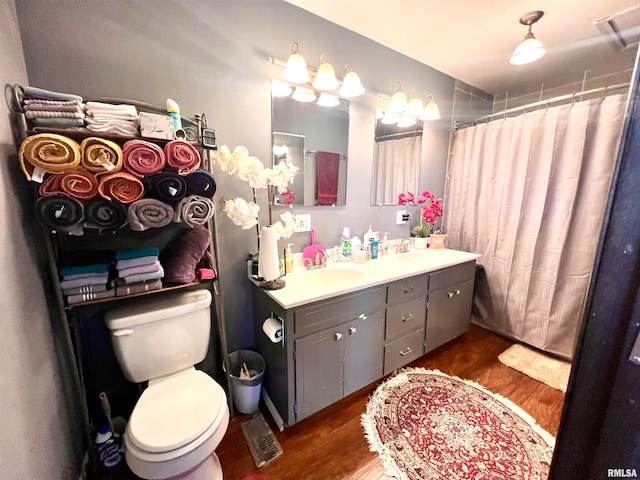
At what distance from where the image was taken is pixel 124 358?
3.68 ft

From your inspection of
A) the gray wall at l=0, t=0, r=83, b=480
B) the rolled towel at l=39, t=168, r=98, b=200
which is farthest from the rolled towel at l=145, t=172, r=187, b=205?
the gray wall at l=0, t=0, r=83, b=480

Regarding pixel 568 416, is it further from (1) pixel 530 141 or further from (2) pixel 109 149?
(1) pixel 530 141

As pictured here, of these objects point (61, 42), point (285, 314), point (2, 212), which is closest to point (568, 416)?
point (285, 314)

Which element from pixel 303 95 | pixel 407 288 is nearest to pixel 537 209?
pixel 407 288

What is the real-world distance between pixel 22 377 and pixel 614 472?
1441mm

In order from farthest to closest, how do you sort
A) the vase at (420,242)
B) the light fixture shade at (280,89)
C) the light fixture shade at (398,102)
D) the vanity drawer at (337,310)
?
1. the vase at (420,242)
2. the light fixture shade at (398,102)
3. the light fixture shade at (280,89)
4. the vanity drawer at (337,310)

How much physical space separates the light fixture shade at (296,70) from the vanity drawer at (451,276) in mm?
1537

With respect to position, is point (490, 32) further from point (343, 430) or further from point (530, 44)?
point (343, 430)

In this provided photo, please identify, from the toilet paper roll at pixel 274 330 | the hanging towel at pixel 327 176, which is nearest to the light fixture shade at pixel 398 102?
the hanging towel at pixel 327 176

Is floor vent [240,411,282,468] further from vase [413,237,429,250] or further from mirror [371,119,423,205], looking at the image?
vase [413,237,429,250]

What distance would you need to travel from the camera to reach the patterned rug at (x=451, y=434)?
1222 millimetres

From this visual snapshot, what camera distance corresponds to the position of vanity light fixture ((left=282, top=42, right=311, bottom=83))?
143 centimetres

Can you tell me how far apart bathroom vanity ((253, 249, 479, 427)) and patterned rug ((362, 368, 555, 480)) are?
0.19 m

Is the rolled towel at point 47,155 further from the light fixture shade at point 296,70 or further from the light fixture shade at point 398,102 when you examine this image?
the light fixture shade at point 398,102
